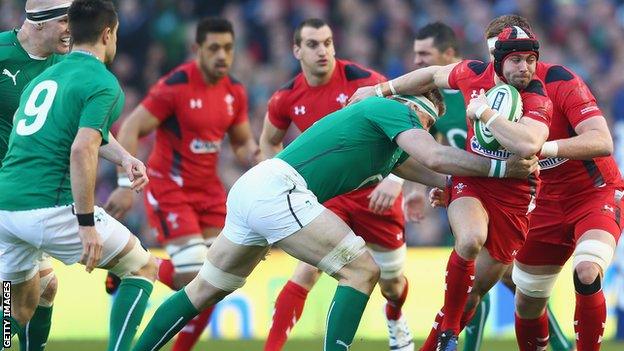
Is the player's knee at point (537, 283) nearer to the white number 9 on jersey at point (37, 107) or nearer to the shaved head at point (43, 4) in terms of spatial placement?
the white number 9 on jersey at point (37, 107)

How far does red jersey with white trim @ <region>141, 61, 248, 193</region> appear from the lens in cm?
1155

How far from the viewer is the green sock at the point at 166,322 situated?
779 centimetres

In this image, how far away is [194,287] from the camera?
310 inches

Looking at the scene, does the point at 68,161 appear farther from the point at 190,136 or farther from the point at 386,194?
the point at 190,136

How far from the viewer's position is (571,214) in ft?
28.7

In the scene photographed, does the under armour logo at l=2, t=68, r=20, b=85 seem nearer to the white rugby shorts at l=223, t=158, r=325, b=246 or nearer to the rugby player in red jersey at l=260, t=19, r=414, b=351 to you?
the white rugby shorts at l=223, t=158, r=325, b=246

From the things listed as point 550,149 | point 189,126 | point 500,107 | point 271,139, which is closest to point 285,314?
point 271,139

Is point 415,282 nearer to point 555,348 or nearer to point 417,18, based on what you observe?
point 555,348

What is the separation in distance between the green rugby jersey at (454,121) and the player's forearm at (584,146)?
2461mm

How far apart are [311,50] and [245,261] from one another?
3.18 meters

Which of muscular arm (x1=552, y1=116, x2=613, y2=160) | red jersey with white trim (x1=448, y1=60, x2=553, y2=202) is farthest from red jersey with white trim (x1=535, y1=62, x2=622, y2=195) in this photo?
red jersey with white trim (x1=448, y1=60, x2=553, y2=202)

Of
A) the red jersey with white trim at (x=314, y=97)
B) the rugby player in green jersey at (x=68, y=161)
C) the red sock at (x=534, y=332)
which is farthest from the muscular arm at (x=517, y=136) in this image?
the red jersey with white trim at (x=314, y=97)

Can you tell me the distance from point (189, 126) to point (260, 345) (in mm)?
2553

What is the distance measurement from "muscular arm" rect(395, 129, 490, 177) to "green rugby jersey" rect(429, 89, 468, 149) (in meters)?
2.76
